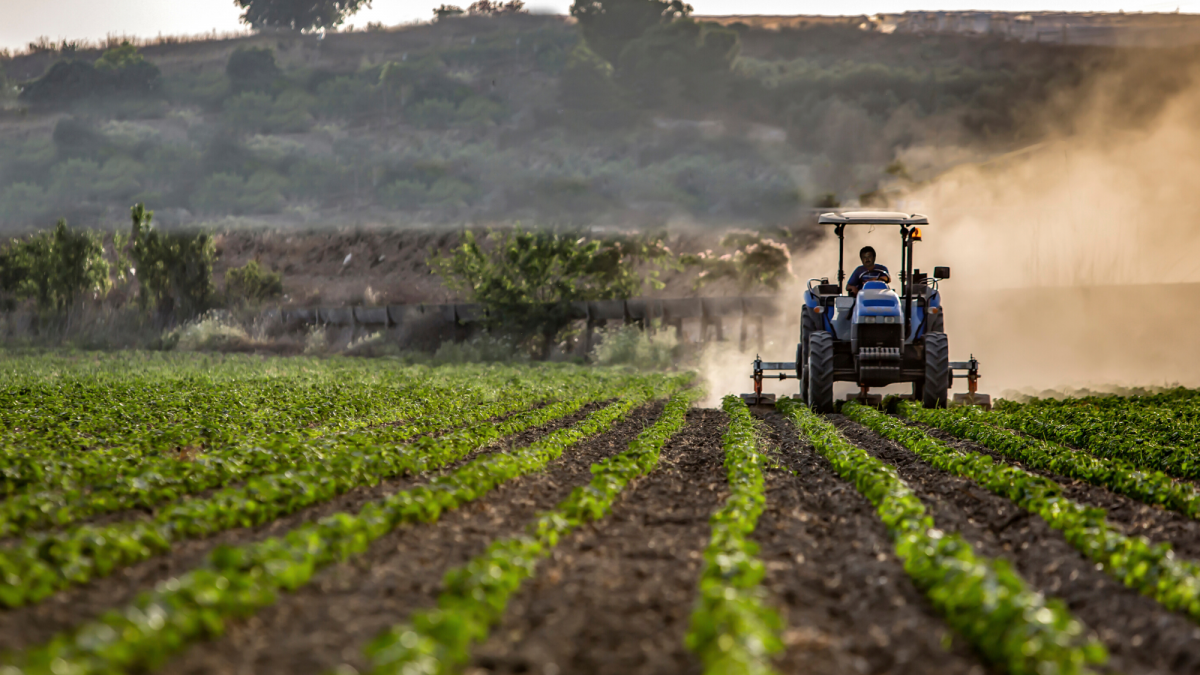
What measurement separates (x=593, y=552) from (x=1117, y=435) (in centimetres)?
1198

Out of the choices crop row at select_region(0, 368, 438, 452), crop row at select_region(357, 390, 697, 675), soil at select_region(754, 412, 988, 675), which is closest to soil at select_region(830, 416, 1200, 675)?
soil at select_region(754, 412, 988, 675)

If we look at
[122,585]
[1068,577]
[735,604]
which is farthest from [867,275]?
[122,585]

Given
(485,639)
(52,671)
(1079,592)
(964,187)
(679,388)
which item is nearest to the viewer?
(52,671)

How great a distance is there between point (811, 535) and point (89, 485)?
803 cm

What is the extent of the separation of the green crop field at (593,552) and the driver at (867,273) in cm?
424

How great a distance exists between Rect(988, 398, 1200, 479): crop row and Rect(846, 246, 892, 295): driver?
139 inches

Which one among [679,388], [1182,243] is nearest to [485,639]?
[679,388]

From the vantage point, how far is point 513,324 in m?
52.8

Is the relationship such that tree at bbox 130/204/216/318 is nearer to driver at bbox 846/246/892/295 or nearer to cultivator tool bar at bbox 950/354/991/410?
driver at bbox 846/246/892/295

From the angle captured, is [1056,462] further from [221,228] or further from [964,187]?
[221,228]

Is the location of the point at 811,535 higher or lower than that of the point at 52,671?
lower

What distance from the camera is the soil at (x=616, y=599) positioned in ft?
18.8

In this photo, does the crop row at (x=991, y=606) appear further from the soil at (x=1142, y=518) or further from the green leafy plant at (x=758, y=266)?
the green leafy plant at (x=758, y=266)

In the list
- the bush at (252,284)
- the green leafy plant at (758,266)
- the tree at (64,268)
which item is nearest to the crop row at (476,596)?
the green leafy plant at (758,266)
